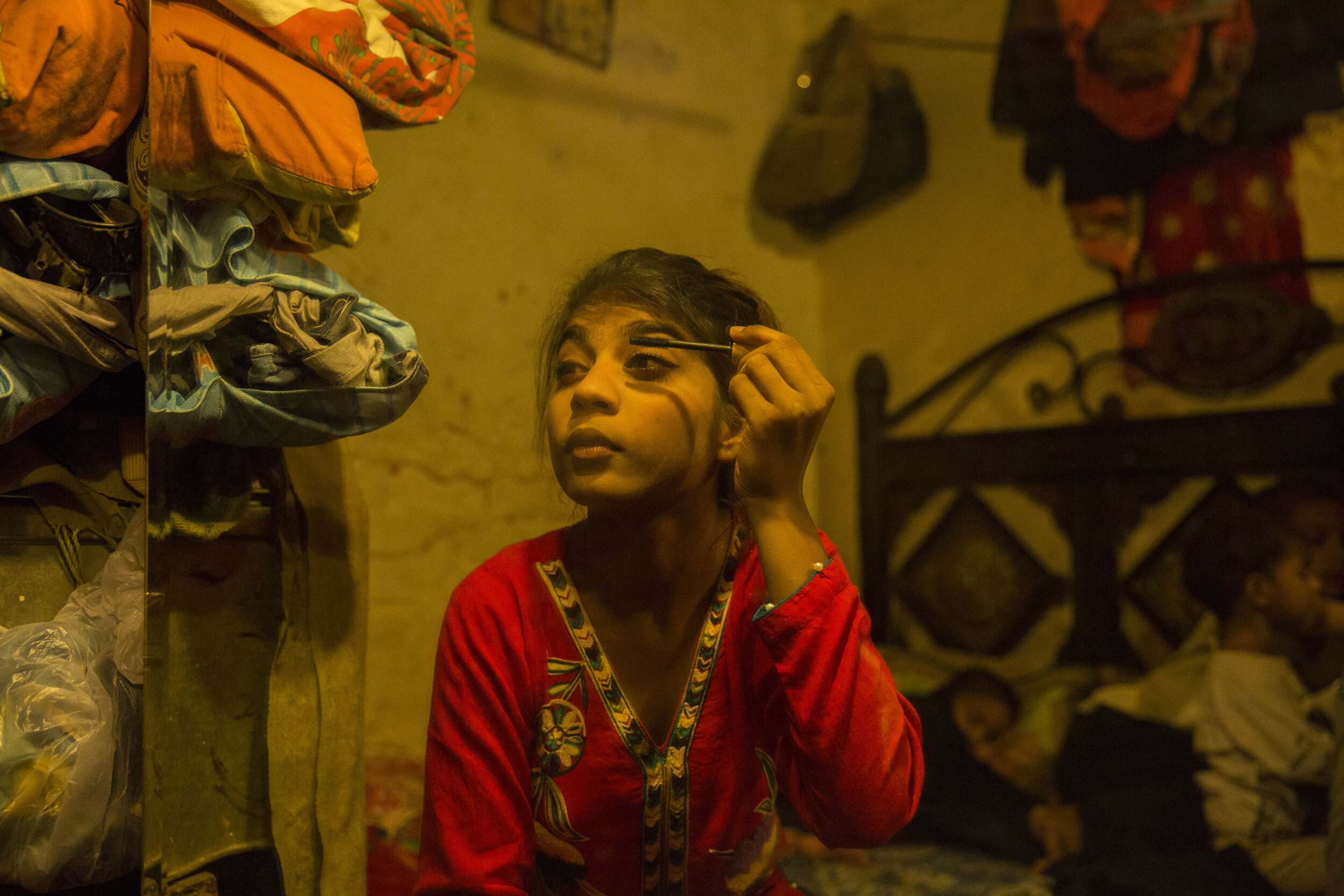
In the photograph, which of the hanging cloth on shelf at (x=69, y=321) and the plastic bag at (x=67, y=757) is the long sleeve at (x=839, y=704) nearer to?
the plastic bag at (x=67, y=757)

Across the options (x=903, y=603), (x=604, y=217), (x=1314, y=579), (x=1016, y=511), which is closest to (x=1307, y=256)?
(x=1314, y=579)

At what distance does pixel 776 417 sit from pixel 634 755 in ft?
0.98

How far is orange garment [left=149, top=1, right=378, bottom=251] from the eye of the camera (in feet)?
2.46

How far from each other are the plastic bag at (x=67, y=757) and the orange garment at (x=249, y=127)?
438 mm

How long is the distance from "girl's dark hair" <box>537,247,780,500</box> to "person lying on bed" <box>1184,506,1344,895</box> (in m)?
1.19

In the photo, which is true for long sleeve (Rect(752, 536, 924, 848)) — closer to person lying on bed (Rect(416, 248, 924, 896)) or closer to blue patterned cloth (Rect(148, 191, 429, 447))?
person lying on bed (Rect(416, 248, 924, 896))

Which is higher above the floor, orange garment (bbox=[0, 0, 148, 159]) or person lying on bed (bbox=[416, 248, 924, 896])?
orange garment (bbox=[0, 0, 148, 159])

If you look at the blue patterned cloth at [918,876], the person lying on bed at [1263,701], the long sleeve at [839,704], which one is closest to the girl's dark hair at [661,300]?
the long sleeve at [839,704]

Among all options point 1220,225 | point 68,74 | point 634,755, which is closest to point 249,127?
point 68,74

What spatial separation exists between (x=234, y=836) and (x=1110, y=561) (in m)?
1.39

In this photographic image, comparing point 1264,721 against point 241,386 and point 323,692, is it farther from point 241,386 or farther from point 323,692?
point 241,386

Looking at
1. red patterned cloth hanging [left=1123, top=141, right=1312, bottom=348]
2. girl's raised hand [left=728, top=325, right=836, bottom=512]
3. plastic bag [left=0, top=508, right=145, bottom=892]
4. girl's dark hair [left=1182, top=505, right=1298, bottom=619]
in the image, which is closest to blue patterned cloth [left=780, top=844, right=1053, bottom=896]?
girl's raised hand [left=728, top=325, right=836, bottom=512]

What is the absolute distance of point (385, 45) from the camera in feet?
2.76

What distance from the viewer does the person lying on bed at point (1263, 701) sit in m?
1.36
